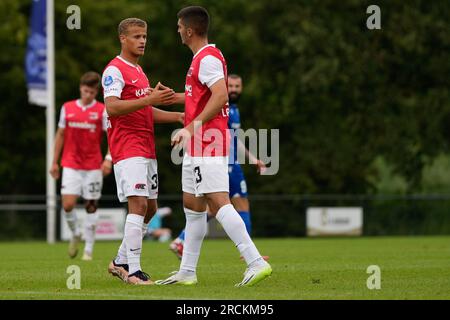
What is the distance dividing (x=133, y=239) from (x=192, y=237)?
65 cm

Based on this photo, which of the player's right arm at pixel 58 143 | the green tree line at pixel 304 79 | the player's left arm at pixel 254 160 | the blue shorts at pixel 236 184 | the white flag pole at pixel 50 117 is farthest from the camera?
the green tree line at pixel 304 79

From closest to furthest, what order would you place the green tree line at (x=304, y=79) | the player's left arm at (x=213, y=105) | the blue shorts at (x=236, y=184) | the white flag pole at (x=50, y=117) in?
the player's left arm at (x=213, y=105)
the blue shorts at (x=236, y=184)
the white flag pole at (x=50, y=117)
the green tree line at (x=304, y=79)

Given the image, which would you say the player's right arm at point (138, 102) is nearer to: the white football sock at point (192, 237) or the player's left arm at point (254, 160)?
the white football sock at point (192, 237)

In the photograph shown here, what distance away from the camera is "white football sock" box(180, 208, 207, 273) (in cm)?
1020

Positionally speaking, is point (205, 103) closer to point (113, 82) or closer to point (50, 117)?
point (113, 82)

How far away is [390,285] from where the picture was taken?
973cm

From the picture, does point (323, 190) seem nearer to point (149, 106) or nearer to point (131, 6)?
point (131, 6)

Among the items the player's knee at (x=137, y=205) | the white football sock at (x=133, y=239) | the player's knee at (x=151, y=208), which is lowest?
the white football sock at (x=133, y=239)

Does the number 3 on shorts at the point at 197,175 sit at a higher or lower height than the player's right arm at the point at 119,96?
lower

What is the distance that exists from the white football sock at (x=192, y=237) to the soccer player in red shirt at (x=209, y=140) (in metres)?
0.13

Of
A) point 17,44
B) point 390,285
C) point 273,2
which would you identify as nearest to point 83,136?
point 390,285

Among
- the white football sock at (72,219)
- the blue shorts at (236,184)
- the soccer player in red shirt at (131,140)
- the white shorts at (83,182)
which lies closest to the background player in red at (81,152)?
the white shorts at (83,182)

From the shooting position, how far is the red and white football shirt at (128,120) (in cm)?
1059

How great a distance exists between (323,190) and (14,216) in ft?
47.7
